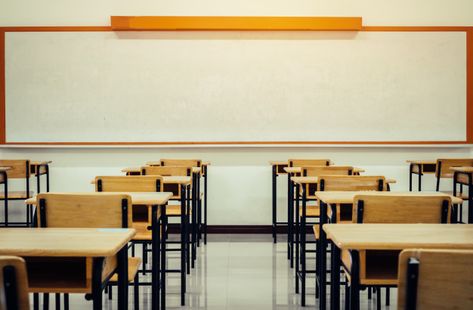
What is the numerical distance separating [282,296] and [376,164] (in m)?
3.13

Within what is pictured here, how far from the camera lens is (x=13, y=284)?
1.30 meters

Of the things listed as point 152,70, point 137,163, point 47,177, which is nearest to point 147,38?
point 152,70

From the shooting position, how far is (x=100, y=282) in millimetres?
1824

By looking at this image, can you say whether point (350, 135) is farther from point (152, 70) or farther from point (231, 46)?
point (152, 70)

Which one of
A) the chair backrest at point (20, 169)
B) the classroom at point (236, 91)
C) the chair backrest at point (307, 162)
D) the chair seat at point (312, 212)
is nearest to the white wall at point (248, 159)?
the classroom at point (236, 91)

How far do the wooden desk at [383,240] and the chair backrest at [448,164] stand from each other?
133 inches

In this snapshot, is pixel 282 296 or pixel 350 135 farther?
pixel 350 135

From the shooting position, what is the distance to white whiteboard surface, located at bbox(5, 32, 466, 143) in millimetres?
6223

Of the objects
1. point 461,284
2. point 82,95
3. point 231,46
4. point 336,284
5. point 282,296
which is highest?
point 231,46

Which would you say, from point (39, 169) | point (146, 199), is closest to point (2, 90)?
point (39, 169)

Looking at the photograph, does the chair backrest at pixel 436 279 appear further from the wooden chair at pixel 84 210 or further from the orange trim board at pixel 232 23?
the orange trim board at pixel 232 23

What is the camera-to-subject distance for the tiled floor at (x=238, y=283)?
11.5 feet

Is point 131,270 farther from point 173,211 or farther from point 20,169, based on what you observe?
point 20,169

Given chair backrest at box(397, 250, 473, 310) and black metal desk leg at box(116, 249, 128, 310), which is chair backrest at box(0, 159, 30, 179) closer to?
black metal desk leg at box(116, 249, 128, 310)
